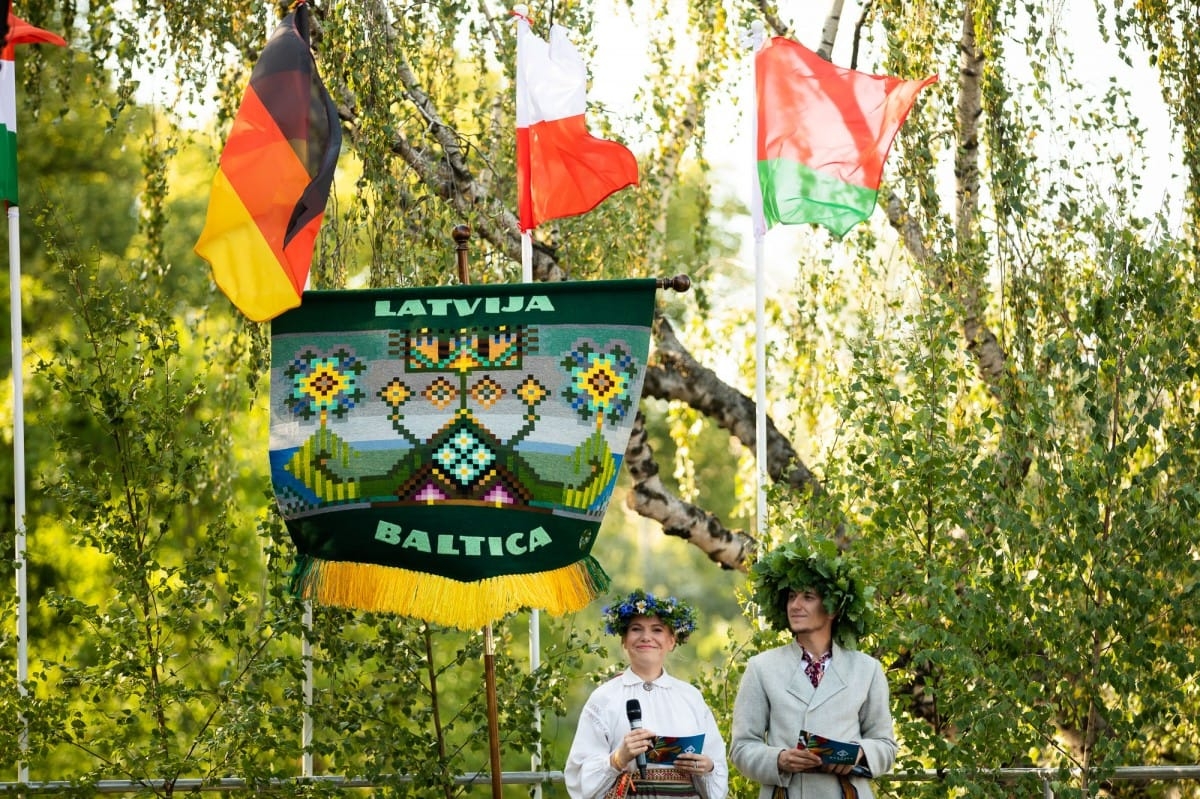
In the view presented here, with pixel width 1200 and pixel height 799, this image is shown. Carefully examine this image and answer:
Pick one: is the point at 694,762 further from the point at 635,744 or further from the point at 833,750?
the point at 833,750

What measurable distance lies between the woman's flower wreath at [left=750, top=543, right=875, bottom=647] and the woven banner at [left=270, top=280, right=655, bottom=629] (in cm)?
54

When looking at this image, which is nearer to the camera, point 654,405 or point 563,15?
point 563,15

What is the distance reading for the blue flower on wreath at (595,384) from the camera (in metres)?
4.62

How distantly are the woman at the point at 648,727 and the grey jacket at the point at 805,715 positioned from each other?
0.14 meters

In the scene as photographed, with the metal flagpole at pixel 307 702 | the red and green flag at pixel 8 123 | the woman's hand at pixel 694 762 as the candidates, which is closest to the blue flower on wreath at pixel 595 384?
the woman's hand at pixel 694 762

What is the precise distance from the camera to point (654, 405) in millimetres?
25312

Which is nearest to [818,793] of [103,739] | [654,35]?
[103,739]

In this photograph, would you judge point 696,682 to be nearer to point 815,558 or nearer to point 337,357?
point 815,558

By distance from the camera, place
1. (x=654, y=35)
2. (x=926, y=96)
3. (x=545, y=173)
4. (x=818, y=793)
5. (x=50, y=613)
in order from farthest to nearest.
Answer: (x=50, y=613) < (x=654, y=35) < (x=926, y=96) < (x=545, y=173) < (x=818, y=793)

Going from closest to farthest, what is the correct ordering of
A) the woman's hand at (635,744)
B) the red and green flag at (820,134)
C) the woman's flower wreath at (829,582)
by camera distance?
the woman's hand at (635,744), the woman's flower wreath at (829,582), the red and green flag at (820,134)

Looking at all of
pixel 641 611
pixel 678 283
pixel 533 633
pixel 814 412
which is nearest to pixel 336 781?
pixel 533 633

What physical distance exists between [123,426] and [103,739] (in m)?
1.13

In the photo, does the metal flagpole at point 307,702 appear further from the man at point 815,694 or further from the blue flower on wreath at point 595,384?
the man at point 815,694

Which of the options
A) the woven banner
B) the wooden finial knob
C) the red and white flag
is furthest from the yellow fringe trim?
the red and white flag
